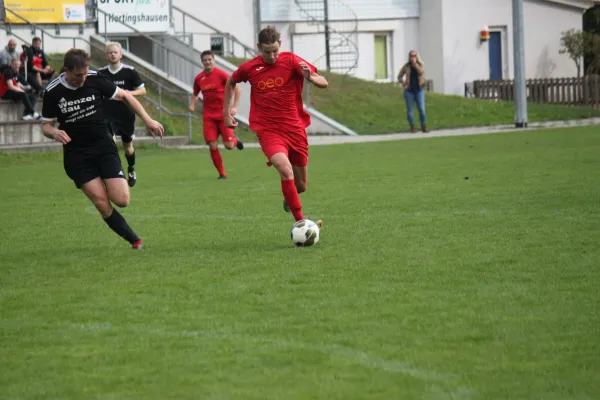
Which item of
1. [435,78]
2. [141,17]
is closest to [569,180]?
[141,17]

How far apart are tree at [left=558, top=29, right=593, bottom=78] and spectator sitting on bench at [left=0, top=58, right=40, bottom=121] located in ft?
86.5

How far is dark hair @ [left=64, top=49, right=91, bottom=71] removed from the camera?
9906 mm

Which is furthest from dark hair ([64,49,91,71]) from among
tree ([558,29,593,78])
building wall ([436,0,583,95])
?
tree ([558,29,593,78])

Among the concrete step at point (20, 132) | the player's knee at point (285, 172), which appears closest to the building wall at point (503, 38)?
the concrete step at point (20, 132)

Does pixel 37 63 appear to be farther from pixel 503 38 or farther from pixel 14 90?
pixel 503 38

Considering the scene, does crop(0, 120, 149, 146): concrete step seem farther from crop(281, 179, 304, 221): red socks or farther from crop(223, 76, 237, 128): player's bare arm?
crop(281, 179, 304, 221): red socks

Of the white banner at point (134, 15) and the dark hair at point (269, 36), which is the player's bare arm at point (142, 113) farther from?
the white banner at point (134, 15)

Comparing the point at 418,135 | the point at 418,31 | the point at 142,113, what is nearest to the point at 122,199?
the point at 142,113

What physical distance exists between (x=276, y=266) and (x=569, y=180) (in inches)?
275

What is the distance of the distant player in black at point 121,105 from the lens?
16438 mm

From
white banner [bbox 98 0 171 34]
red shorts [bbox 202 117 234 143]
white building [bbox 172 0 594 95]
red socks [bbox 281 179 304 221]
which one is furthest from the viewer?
white building [bbox 172 0 594 95]

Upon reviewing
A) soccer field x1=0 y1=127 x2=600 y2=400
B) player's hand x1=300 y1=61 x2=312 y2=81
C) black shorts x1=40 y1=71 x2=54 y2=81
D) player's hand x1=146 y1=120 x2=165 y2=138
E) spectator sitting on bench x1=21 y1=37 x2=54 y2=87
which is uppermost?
spectator sitting on bench x1=21 y1=37 x2=54 y2=87

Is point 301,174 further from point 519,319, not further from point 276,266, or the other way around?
point 519,319

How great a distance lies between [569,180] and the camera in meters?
15.1
